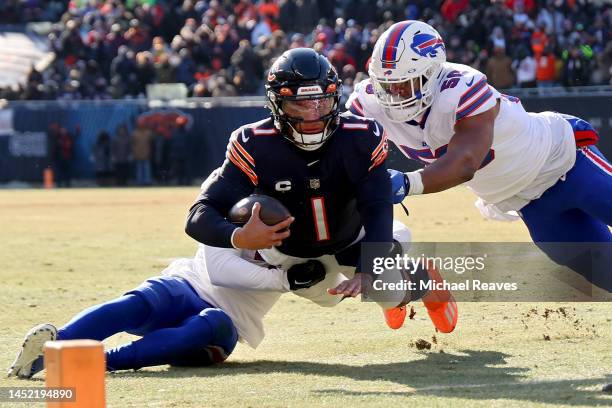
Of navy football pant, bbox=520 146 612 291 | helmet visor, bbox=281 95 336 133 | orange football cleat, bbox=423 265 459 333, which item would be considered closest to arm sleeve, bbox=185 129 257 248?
helmet visor, bbox=281 95 336 133

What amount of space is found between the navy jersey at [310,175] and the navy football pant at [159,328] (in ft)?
1.23

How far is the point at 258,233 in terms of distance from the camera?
17.1 ft

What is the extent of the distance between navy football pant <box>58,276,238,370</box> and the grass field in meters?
0.09

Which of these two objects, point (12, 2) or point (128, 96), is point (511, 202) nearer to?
point (128, 96)

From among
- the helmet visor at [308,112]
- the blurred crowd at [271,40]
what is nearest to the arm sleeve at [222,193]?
the helmet visor at [308,112]

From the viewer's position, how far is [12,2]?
29.0 metres

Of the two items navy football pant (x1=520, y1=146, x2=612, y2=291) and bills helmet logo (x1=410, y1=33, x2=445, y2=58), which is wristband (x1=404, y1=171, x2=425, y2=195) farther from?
navy football pant (x1=520, y1=146, x2=612, y2=291)

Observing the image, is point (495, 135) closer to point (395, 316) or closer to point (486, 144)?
point (486, 144)

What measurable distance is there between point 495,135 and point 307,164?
1293mm

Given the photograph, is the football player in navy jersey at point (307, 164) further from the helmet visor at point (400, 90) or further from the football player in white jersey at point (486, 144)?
the helmet visor at point (400, 90)

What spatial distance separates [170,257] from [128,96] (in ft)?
46.0

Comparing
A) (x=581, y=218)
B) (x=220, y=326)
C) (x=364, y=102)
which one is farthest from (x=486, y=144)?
(x=220, y=326)

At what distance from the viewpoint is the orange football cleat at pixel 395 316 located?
6109mm

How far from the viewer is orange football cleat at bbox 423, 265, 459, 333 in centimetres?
611
